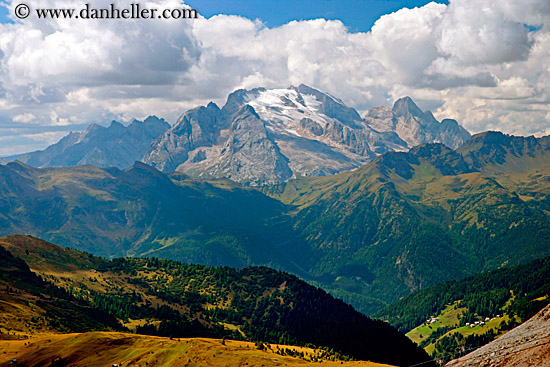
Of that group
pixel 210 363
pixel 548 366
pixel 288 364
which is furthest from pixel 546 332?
pixel 210 363

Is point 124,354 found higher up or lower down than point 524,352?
lower down

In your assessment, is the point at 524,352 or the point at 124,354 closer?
the point at 524,352

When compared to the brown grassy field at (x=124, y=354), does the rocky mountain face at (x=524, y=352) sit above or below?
above

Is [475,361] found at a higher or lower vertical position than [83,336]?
higher

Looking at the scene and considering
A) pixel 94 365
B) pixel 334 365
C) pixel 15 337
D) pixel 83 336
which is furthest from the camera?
pixel 15 337

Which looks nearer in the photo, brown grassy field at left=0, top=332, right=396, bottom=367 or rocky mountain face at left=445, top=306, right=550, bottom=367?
rocky mountain face at left=445, top=306, right=550, bottom=367

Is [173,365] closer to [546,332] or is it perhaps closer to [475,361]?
[475,361]

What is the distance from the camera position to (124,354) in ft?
544

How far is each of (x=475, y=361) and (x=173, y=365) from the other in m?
99.1

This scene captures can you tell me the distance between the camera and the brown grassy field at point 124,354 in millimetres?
155125

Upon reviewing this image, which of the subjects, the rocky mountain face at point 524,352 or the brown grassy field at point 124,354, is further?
the brown grassy field at point 124,354

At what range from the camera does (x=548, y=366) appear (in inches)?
2972

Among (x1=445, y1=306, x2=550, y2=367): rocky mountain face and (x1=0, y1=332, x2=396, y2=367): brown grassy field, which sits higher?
(x1=445, y1=306, x2=550, y2=367): rocky mountain face

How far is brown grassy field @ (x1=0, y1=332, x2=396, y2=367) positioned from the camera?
509 ft
